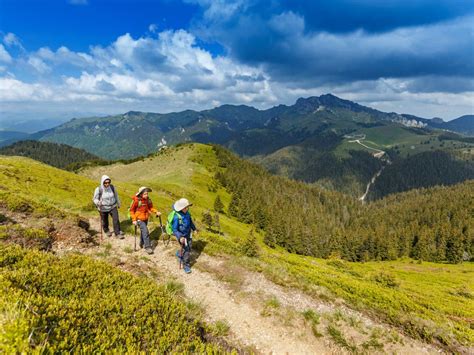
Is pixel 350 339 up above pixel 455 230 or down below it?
above

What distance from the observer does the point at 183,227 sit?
48.3ft

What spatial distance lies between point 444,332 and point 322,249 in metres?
111

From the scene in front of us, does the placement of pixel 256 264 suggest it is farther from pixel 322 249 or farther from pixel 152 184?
pixel 322 249

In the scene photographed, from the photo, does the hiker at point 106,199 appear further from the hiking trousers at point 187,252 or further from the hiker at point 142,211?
the hiking trousers at point 187,252

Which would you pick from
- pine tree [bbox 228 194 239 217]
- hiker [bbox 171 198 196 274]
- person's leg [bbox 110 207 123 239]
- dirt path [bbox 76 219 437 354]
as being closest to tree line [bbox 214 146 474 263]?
pine tree [bbox 228 194 239 217]

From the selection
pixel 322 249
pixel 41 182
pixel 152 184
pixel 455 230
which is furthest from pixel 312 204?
pixel 41 182

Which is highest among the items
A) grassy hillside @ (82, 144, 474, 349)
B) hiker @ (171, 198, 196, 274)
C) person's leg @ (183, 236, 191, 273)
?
hiker @ (171, 198, 196, 274)

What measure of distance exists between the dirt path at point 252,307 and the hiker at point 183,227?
2.94 feet

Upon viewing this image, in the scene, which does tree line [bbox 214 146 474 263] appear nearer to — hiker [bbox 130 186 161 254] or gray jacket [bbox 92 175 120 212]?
hiker [bbox 130 186 161 254]

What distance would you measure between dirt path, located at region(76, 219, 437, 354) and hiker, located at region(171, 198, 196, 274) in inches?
35.3

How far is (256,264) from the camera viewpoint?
56.0ft

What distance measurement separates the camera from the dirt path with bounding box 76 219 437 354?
11055mm

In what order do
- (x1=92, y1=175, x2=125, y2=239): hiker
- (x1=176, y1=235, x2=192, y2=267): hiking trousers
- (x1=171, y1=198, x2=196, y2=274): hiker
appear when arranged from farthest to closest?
(x1=92, y1=175, x2=125, y2=239): hiker < (x1=176, y1=235, x2=192, y2=267): hiking trousers < (x1=171, y1=198, x2=196, y2=274): hiker

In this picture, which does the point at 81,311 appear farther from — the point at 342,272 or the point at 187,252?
the point at 342,272
